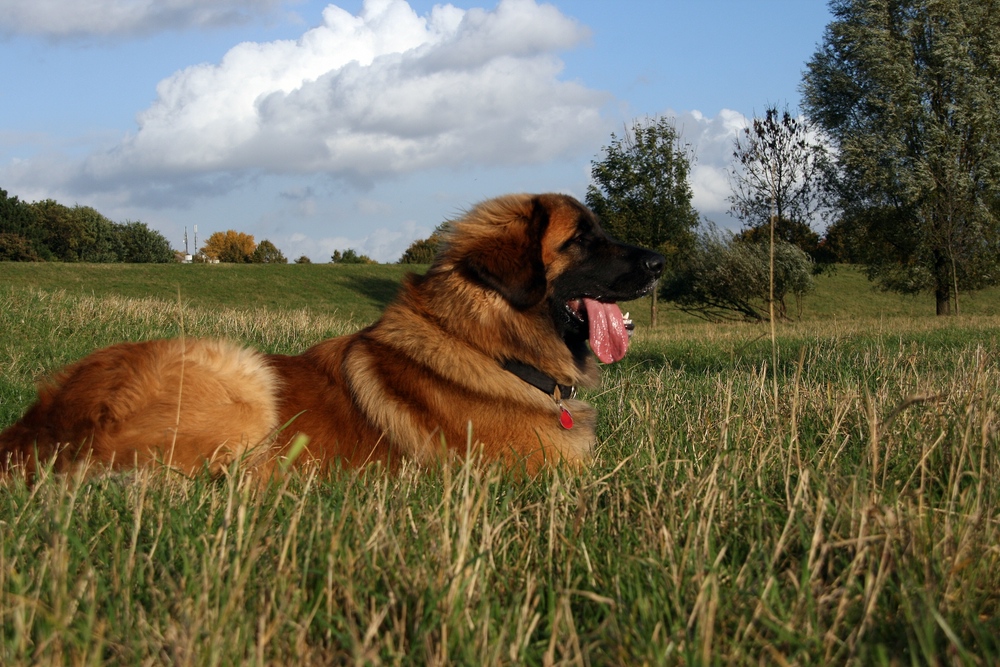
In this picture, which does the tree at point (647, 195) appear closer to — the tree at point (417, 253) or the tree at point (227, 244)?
the tree at point (417, 253)

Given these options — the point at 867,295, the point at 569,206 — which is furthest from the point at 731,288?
the point at 569,206

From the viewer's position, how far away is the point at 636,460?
11.1 ft

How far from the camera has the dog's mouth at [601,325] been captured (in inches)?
161

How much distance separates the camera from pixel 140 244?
255 feet

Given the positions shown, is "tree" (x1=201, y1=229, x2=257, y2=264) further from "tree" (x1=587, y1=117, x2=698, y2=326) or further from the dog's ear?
the dog's ear

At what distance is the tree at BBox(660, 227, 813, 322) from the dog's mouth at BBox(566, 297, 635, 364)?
2857 cm

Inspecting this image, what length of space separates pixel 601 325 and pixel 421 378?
39.1 inches

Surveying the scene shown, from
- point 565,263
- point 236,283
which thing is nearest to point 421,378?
point 565,263

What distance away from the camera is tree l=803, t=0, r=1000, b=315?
92.0 ft

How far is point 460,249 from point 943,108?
1212 inches

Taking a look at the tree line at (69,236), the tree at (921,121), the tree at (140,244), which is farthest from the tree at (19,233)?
Result: the tree at (921,121)

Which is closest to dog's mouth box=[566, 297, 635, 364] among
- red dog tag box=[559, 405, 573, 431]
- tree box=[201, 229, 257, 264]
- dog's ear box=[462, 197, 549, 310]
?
dog's ear box=[462, 197, 549, 310]

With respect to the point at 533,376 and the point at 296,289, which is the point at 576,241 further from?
the point at 296,289

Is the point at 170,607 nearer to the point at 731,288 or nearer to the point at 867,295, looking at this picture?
the point at 731,288
